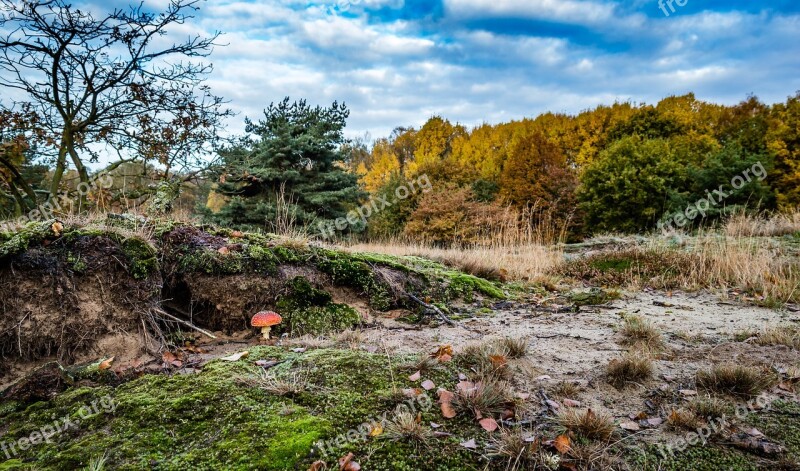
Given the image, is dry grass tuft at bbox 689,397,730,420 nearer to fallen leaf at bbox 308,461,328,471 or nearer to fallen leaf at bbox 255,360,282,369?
fallen leaf at bbox 308,461,328,471

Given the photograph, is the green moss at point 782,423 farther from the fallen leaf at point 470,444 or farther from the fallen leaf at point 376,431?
the fallen leaf at point 376,431

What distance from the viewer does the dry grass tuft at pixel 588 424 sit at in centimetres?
161

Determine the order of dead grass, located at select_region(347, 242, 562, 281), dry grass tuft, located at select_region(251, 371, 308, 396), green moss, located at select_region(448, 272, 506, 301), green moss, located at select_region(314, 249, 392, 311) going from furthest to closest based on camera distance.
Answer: dead grass, located at select_region(347, 242, 562, 281), green moss, located at select_region(448, 272, 506, 301), green moss, located at select_region(314, 249, 392, 311), dry grass tuft, located at select_region(251, 371, 308, 396)

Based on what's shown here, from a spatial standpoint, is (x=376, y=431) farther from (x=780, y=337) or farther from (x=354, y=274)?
(x=780, y=337)

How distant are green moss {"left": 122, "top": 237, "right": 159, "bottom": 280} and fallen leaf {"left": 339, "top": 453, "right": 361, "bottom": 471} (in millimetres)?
2398

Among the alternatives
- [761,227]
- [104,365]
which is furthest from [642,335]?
[761,227]

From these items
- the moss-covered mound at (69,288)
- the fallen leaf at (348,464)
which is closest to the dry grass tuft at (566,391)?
the fallen leaf at (348,464)

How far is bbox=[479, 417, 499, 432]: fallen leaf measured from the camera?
66.1 inches

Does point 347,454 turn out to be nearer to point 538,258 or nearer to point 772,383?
point 772,383

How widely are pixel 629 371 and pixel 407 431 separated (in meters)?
1.42

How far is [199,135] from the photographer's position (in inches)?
274

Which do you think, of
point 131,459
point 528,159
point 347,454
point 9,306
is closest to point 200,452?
point 131,459

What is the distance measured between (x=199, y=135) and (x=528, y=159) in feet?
60.5

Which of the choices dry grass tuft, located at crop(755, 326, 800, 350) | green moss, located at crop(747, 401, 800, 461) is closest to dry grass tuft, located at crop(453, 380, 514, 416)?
green moss, located at crop(747, 401, 800, 461)
